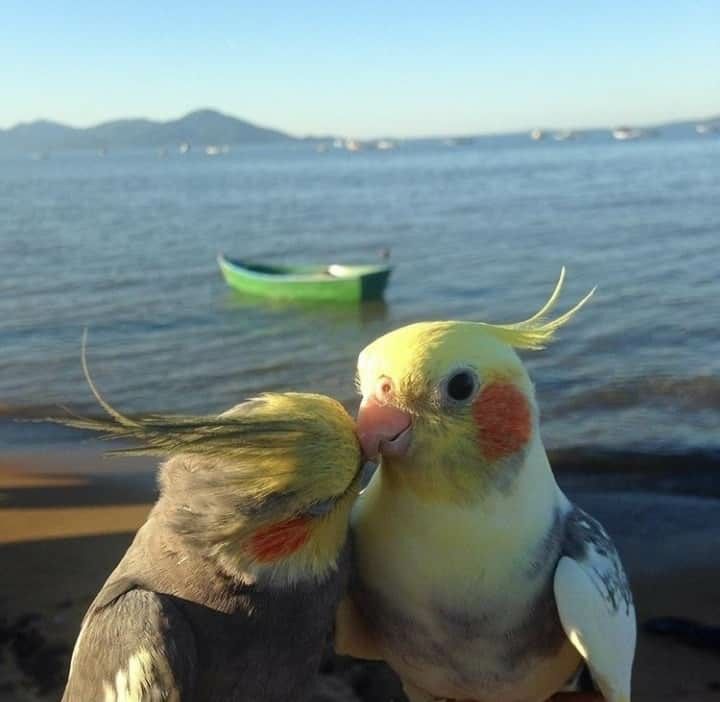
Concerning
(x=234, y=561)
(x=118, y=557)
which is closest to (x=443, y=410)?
(x=234, y=561)

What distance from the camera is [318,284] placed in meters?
21.4

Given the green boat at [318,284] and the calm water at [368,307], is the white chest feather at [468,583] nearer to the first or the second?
the calm water at [368,307]

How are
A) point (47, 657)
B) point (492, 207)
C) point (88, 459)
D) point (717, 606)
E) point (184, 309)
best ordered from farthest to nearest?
1. point (492, 207)
2. point (184, 309)
3. point (88, 459)
4. point (717, 606)
5. point (47, 657)

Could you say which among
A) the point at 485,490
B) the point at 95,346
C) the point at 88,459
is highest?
the point at 485,490

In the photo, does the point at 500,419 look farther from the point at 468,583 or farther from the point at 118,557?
the point at 118,557

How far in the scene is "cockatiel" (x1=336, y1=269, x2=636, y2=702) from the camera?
295 cm

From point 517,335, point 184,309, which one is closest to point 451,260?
point 184,309

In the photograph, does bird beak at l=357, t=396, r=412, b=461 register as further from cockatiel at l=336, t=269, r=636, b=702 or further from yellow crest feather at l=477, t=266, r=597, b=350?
yellow crest feather at l=477, t=266, r=597, b=350

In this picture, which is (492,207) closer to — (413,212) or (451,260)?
(413,212)

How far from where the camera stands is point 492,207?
134ft

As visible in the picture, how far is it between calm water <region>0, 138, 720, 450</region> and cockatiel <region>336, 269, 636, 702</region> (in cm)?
881

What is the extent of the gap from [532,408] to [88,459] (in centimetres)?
905

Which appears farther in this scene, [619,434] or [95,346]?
[95,346]

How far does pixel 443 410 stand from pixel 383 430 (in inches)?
8.6
